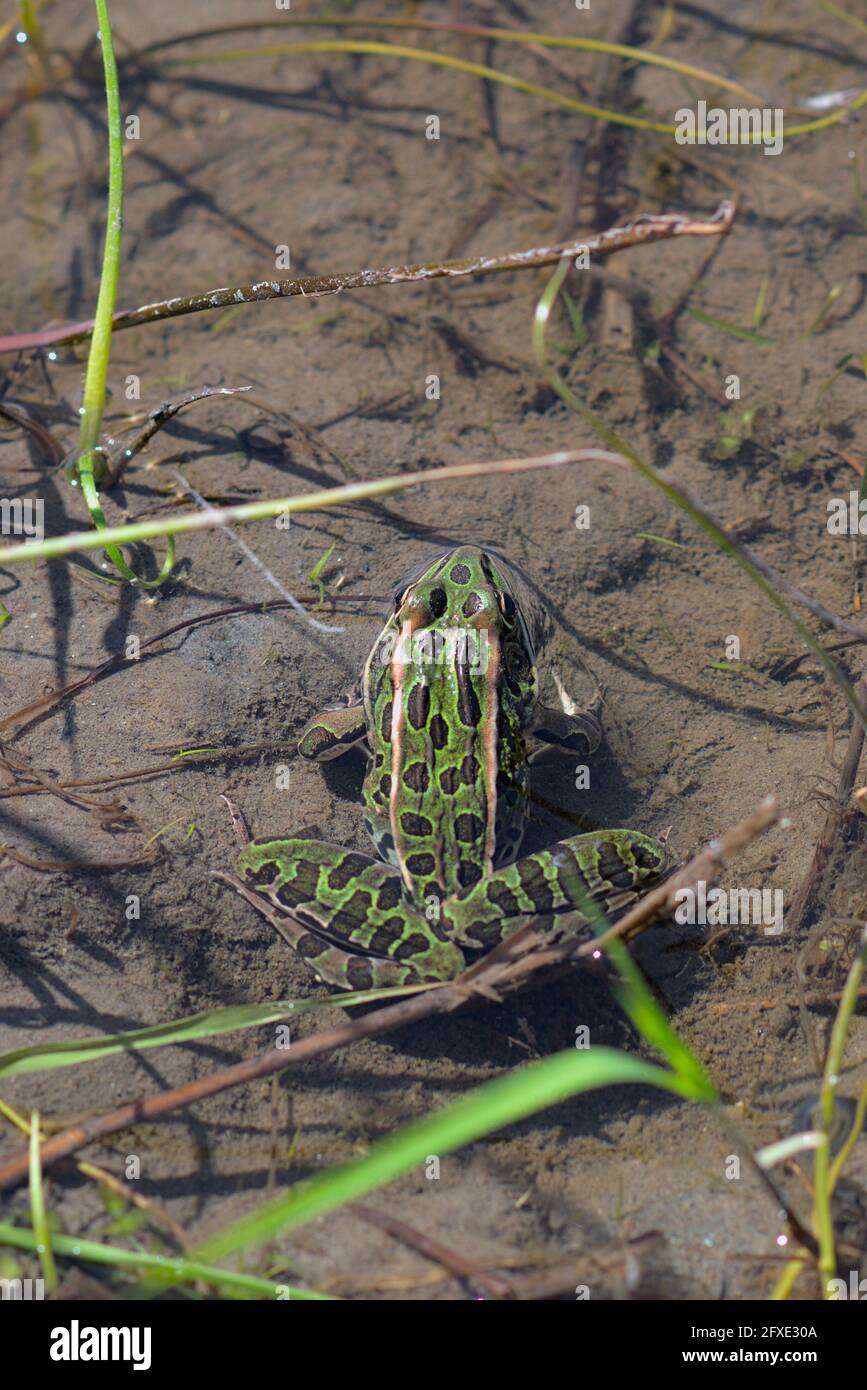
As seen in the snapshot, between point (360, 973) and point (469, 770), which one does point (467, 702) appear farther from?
point (360, 973)

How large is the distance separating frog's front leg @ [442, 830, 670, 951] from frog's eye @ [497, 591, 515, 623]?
110 cm

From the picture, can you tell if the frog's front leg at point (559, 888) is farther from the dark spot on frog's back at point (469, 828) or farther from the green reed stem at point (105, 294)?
the green reed stem at point (105, 294)

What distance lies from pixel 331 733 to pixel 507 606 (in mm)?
1021

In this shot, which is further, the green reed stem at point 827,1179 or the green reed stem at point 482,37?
the green reed stem at point 482,37

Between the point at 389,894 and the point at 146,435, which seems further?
the point at 146,435

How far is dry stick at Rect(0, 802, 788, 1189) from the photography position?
3.65 m

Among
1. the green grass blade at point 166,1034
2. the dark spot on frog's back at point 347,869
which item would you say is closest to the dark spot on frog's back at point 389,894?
the dark spot on frog's back at point 347,869

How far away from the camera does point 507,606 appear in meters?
4.84

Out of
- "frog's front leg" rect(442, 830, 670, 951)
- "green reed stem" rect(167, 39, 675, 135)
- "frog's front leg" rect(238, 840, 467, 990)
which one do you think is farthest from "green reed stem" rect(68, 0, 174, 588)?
"green reed stem" rect(167, 39, 675, 135)

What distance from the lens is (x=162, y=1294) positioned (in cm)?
336

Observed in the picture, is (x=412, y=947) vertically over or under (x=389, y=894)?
under

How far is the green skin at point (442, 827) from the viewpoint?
4188mm

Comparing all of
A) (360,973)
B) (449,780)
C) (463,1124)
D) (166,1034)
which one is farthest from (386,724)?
(463,1124)
